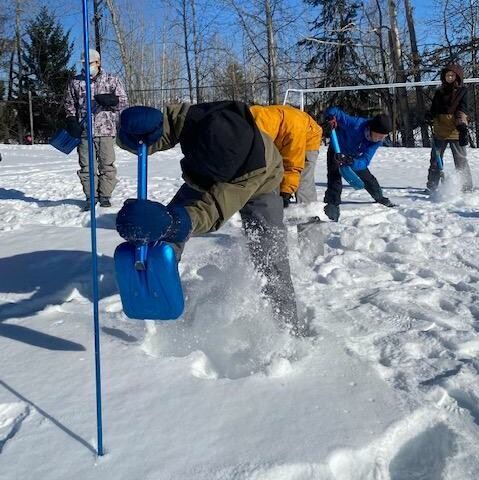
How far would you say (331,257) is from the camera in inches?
148

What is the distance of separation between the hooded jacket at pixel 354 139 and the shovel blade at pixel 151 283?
126 inches

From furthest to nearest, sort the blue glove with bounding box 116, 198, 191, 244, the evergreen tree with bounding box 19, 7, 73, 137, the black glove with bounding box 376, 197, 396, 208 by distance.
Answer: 1. the evergreen tree with bounding box 19, 7, 73, 137
2. the black glove with bounding box 376, 197, 396, 208
3. the blue glove with bounding box 116, 198, 191, 244

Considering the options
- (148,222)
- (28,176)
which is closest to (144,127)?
(148,222)

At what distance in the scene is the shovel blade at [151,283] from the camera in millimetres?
1901

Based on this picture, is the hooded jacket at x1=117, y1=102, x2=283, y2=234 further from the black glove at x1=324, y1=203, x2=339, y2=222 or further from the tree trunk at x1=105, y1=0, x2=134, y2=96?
the tree trunk at x1=105, y1=0, x2=134, y2=96

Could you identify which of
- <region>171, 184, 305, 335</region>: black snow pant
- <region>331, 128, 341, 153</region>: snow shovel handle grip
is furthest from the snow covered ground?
<region>331, 128, 341, 153</region>: snow shovel handle grip

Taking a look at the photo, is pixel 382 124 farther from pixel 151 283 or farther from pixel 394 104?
pixel 394 104

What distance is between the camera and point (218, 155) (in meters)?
2.16

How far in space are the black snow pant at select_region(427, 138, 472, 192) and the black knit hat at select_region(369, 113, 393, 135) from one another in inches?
77.6

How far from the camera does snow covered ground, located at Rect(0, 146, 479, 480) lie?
1609 millimetres

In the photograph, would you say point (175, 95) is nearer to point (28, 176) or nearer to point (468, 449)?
point (28, 176)

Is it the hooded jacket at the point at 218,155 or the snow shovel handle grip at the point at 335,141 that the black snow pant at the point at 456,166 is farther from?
the hooded jacket at the point at 218,155

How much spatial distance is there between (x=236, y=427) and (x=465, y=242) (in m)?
2.90

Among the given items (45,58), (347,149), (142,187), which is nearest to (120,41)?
(45,58)
